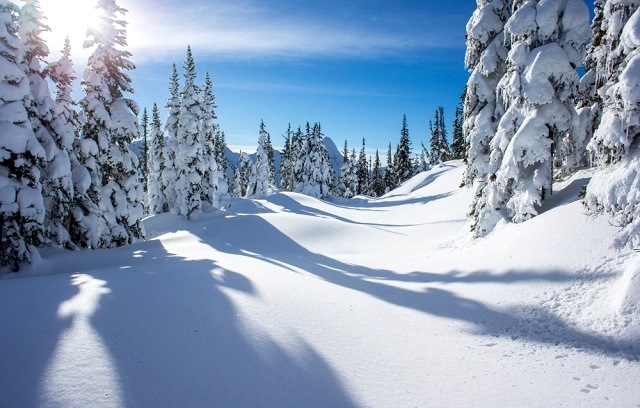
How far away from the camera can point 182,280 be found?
30.2 ft

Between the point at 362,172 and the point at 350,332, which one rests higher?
the point at 362,172

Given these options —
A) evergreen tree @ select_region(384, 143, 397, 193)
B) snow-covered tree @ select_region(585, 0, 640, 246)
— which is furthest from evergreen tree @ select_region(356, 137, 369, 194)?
snow-covered tree @ select_region(585, 0, 640, 246)

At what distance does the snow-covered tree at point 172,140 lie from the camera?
1334 inches

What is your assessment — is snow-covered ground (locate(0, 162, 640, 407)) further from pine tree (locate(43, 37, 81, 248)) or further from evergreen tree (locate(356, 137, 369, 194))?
evergreen tree (locate(356, 137, 369, 194))

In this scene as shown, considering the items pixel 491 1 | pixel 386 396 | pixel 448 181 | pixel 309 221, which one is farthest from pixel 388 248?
pixel 448 181

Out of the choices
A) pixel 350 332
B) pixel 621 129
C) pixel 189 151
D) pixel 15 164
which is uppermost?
pixel 189 151

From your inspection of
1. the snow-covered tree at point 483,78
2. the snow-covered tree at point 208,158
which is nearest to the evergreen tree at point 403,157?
the snow-covered tree at point 208,158

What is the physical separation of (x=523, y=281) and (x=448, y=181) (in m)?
39.4

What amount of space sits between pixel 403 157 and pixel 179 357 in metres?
73.1

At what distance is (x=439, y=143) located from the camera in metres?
79.9

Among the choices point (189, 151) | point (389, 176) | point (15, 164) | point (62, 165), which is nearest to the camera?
point (15, 164)

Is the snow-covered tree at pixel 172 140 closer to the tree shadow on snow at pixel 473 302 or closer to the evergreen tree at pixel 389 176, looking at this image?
the tree shadow on snow at pixel 473 302

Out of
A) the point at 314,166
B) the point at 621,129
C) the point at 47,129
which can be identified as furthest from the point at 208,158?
the point at 621,129

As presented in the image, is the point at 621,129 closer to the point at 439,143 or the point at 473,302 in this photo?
the point at 473,302
